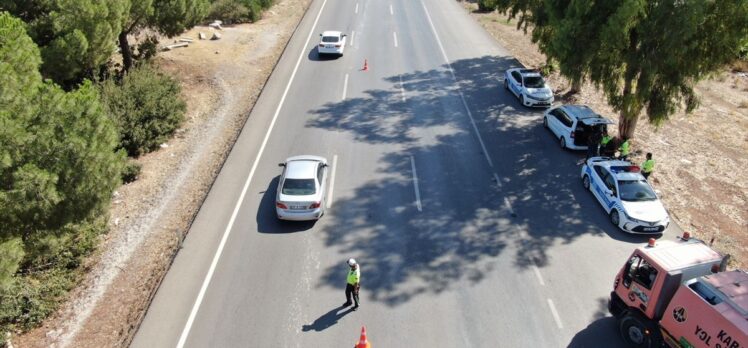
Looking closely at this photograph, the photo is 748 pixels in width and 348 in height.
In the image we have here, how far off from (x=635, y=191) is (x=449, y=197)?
6522mm

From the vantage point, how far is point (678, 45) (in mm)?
19250

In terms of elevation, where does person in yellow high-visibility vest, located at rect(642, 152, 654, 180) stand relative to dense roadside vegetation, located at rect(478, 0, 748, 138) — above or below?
below

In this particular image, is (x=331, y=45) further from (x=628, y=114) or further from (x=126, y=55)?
(x=628, y=114)

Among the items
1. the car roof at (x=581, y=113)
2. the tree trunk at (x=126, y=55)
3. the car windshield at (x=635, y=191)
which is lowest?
the car windshield at (x=635, y=191)

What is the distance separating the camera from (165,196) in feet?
66.2

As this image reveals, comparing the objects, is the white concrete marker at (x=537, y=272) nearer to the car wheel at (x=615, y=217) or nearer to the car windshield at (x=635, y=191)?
the car wheel at (x=615, y=217)

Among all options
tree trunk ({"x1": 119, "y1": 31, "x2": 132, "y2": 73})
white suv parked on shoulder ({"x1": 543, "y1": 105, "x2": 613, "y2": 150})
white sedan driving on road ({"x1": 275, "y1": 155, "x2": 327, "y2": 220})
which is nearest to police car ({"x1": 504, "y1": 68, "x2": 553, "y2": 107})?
white suv parked on shoulder ({"x1": 543, "y1": 105, "x2": 613, "y2": 150})

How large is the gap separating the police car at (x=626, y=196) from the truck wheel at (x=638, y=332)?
209 inches

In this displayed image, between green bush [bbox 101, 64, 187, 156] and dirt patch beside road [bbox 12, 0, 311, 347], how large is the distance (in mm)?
587

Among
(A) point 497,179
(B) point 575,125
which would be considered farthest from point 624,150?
(A) point 497,179

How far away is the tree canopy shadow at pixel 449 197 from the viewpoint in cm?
1664

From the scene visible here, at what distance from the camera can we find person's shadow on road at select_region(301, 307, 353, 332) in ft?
46.1

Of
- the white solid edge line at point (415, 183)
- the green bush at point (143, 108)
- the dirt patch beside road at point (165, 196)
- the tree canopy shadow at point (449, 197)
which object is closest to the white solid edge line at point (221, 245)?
the dirt patch beside road at point (165, 196)

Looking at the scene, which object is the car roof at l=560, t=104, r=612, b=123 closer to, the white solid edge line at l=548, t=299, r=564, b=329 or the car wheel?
the car wheel
